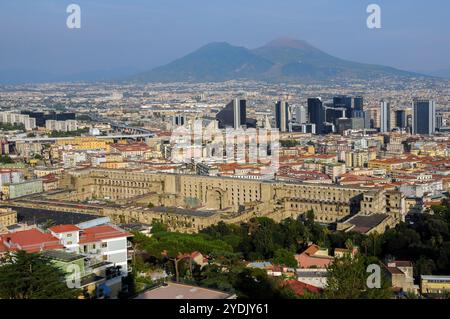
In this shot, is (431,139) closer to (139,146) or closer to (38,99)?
(139,146)

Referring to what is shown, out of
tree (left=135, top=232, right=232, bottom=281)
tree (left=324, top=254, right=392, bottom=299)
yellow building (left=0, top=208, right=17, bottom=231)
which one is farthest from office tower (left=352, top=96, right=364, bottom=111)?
tree (left=324, top=254, right=392, bottom=299)

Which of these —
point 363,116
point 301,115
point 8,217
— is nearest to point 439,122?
point 363,116

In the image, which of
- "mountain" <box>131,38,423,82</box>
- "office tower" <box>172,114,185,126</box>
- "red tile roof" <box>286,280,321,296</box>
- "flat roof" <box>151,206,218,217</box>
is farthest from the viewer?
"mountain" <box>131,38,423,82</box>

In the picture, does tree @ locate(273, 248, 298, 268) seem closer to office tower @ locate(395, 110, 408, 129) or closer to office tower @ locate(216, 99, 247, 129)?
office tower @ locate(216, 99, 247, 129)

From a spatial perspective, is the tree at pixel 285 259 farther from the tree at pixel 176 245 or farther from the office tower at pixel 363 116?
the office tower at pixel 363 116

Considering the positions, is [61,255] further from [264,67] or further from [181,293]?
[264,67]

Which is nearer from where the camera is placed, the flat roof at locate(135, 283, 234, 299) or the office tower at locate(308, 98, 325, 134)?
the flat roof at locate(135, 283, 234, 299)
